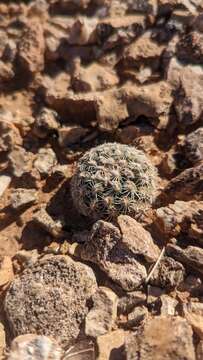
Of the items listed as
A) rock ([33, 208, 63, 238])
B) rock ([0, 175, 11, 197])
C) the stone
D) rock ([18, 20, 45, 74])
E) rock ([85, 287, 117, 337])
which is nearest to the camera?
rock ([85, 287, 117, 337])

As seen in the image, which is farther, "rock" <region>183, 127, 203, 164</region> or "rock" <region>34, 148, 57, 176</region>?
"rock" <region>34, 148, 57, 176</region>

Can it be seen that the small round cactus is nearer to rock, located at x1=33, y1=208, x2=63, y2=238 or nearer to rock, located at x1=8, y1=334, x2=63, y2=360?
rock, located at x1=33, y1=208, x2=63, y2=238

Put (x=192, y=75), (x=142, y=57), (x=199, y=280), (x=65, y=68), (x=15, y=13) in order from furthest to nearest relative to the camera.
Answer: (x=15, y=13) < (x=65, y=68) < (x=142, y=57) < (x=192, y=75) < (x=199, y=280)

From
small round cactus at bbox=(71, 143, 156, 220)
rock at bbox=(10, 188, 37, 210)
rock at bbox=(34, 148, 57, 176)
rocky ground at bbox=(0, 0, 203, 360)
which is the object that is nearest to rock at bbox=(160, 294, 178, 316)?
rocky ground at bbox=(0, 0, 203, 360)

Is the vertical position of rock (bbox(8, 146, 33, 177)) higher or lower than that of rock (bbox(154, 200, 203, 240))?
higher

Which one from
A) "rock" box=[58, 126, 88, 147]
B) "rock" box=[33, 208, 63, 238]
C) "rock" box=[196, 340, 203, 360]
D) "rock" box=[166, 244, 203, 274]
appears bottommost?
"rock" box=[196, 340, 203, 360]

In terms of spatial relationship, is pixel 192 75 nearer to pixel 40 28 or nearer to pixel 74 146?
pixel 74 146

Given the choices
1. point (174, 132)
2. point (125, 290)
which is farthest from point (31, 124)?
point (125, 290)
